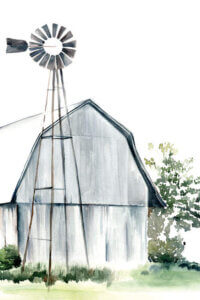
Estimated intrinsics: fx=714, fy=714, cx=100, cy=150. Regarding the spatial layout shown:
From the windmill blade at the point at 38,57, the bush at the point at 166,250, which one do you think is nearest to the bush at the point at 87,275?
the bush at the point at 166,250

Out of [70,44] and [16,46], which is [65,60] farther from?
[16,46]

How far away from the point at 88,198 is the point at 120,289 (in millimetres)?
4218

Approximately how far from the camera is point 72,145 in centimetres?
2170

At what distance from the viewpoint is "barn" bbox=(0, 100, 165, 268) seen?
23.1 meters

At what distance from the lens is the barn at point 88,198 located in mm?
23109

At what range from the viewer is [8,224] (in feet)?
77.7

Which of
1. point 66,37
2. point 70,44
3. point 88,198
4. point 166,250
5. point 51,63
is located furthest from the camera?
point 166,250

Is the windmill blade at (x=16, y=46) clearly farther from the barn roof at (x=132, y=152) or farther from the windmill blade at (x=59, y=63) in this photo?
the barn roof at (x=132, y=152)

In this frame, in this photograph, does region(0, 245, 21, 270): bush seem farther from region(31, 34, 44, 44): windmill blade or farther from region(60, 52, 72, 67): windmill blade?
region(31, 34, 44, 44): windmill blade

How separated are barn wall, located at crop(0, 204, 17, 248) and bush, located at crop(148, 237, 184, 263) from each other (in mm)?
6269

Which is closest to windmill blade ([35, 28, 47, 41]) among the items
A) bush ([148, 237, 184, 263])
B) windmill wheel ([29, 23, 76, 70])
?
windmill wheel ([29, 23, 76, 70])

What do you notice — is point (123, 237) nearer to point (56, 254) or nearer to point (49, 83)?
point (56, 254)

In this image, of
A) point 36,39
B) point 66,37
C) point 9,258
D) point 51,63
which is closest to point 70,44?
Answer: point 66,37

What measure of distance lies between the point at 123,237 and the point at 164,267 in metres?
2.10
